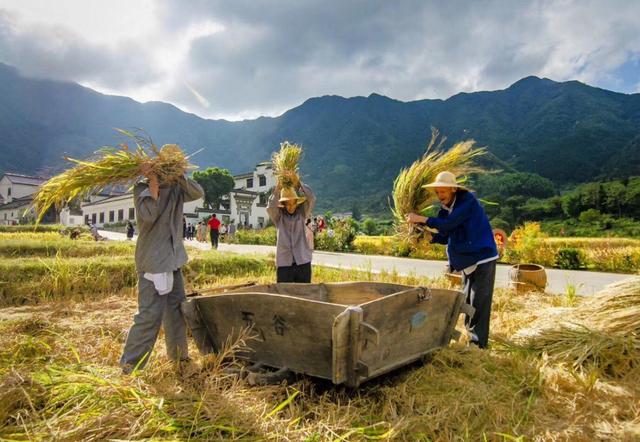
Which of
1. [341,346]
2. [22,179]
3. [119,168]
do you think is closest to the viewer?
[341,346]

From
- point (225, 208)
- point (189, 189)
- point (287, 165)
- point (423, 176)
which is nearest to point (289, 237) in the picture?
point (287, 165)

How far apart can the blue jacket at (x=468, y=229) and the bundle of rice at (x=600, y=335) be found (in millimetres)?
764

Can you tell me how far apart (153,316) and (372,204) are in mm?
68957

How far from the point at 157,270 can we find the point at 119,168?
82 cm

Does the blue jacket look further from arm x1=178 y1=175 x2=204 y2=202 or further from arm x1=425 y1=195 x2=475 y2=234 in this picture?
arm x1=178 y1=175 x2=204 y2=202

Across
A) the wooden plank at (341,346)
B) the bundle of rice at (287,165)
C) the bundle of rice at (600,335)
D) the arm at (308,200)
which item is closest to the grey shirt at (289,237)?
the arm at (308,200)

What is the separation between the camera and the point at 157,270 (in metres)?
3.00

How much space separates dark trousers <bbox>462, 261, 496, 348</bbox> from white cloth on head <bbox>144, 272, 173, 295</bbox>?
93.0 inches

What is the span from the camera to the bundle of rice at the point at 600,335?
3.05 meters

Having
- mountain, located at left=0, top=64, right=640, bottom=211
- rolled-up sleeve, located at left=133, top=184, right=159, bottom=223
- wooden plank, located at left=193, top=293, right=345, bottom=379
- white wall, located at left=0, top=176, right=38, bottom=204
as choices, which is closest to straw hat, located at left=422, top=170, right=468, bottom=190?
wooden plank, located at left=193, top=293, right=345, bottom=379

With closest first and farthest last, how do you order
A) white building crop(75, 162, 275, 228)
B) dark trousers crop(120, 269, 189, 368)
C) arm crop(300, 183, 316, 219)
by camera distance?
dark trousers crop(120, 269, 189, 368), arm crop(300, 183, 316, 219), white building crop(75, 162, 275, 228)

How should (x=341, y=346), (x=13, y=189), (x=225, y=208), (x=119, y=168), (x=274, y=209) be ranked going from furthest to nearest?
(x=13, y=189) < (x=225, y=208) < (x=274, y=209) < (x=119, y=168) < (x=341, y=346)

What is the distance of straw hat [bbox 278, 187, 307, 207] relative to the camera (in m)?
4.27

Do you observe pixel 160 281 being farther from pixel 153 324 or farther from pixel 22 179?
pixel 22 179
